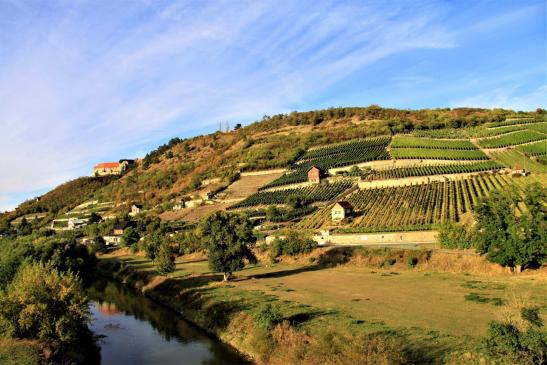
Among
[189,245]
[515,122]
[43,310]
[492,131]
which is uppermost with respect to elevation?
[515,122]

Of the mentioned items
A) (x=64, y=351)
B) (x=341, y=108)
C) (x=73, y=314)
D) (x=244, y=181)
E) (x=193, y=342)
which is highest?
(x=341, y=108)

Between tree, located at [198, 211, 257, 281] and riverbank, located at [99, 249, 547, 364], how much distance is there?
209cm

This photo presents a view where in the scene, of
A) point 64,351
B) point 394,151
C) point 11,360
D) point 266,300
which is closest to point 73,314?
point 64,351


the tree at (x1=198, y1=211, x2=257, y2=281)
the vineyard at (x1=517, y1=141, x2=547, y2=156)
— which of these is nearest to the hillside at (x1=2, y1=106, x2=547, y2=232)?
the vineyard at (x1=517, y1=141, x2=547, y2=156)

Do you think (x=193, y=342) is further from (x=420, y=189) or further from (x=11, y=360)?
(x=420, y=189)

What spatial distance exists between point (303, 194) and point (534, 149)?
54176 mm

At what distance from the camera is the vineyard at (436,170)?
88875mm

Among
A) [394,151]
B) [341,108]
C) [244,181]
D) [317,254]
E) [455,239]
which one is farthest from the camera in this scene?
[341,108]

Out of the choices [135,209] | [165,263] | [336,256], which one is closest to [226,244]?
[165,263]

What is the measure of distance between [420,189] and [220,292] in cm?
5187

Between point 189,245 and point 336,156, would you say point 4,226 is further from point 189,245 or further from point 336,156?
point 336,156

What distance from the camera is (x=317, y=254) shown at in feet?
189

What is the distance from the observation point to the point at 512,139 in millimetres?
106750

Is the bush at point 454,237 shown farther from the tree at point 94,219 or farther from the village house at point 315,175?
the tree at point 94,219
